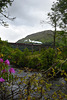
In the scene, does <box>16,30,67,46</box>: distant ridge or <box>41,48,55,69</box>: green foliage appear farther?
<box>41,48,55,69</box>: green foliage

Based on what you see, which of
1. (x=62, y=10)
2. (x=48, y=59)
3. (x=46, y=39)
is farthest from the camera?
(x=46, y=39)

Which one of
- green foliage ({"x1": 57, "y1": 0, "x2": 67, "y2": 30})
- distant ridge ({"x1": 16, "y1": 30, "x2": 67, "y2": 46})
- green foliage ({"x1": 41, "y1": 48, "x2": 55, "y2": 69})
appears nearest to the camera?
distant ridge ({"x1": 16, "y1": 30, "x2": 67, "y2": 46})

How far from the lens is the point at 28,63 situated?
38.7ft

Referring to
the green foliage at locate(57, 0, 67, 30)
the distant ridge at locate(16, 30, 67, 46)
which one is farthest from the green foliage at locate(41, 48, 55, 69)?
the green foliage at locate(57, 0, 67, 30)

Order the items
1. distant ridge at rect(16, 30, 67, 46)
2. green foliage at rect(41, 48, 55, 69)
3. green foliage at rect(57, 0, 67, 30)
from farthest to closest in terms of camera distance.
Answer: green foliage at rect(57, 0, 67, 30)
green foliage at rect(41, 48, 55, 69)
distant ridge at rect(16, 30, 67, 46)

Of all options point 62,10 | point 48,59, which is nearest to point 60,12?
point 62,10

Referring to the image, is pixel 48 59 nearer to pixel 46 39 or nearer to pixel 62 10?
pixel 62 10

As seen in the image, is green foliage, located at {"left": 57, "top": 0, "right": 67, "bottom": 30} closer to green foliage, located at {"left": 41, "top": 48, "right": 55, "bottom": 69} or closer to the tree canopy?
the tree canopy

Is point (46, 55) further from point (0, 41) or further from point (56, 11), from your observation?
point (56, 11)

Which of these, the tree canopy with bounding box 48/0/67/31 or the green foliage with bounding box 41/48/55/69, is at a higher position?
the tree canopy with bounding box 48/0/67/31

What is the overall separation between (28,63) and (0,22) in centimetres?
477

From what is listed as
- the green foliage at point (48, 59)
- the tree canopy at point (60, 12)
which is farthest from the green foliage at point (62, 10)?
the green foliage at point (48, 59)

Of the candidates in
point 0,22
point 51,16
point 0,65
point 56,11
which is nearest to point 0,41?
point 0,22

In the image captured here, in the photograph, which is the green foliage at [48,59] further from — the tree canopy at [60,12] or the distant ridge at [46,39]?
the tree canopy at [60,12]
